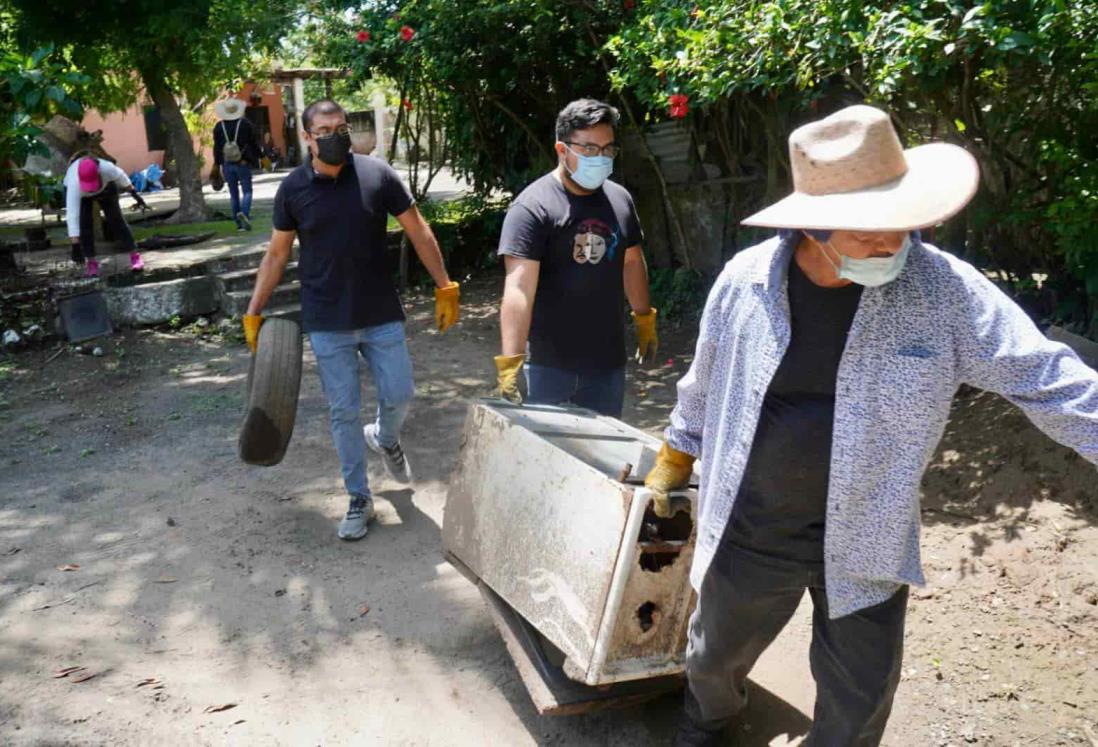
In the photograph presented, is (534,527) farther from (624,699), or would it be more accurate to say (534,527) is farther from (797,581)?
(797,581)

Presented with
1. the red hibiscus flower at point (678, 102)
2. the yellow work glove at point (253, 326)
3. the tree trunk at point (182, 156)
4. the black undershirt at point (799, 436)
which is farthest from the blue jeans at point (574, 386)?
the tree trunk at point (182, 156)

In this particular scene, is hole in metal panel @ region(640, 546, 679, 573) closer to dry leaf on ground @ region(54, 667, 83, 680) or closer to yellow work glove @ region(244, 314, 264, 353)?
dry leaf on ground @ region(54, 667, 83, 680)

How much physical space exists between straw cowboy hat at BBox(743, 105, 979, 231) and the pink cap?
9827 mm

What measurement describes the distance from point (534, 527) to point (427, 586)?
1.24 meters

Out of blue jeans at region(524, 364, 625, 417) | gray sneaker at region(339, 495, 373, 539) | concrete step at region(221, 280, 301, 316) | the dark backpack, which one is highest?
the dark backpack

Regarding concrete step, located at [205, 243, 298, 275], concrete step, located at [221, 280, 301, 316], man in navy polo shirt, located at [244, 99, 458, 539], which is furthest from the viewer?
concrete step, located at [205, 243, 298, 275]

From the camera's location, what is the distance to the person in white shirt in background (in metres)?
10.2

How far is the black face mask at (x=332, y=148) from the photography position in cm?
426

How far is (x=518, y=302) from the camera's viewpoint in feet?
12.5

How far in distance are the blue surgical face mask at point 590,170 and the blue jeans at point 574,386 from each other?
0.74 m

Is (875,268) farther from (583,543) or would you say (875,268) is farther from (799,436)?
(583,543)

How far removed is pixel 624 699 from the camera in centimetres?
309

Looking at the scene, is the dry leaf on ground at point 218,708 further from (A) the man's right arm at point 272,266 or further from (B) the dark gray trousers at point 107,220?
(B) the dark gray trousers at point 107,220

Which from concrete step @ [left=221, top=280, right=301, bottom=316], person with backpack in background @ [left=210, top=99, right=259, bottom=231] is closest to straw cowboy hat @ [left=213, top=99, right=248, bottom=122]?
person with backpack in background @ [left=210, top=99, right=259, bottom=231]
